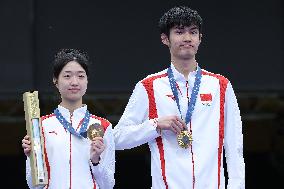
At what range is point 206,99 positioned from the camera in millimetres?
3914

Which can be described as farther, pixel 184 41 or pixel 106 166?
pixel 106 166

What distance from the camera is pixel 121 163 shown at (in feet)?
46.6

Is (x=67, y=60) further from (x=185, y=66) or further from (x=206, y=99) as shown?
(x=206, y=99)

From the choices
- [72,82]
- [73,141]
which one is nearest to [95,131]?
[73,141]

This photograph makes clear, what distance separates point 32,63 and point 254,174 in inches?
269

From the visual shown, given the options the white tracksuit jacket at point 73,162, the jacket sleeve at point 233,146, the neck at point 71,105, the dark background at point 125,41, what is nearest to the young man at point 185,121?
the jacket sleeve at point 233,146

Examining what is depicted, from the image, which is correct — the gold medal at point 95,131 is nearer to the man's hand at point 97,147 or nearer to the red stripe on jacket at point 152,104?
the man's hand at point 97,147

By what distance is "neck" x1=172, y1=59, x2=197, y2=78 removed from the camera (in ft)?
12.9

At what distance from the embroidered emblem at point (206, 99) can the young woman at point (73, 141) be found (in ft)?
1.89

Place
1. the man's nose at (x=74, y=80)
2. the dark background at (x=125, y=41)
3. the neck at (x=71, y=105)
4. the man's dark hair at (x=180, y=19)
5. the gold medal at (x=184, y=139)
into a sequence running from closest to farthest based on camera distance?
the gold medal at (x=184, y=139) → the man's dark hair at (x=180, y=19) → the man's nose at (x=74, y=80) → the neck at (x=71, y=105) → the dark background at (x=125, y=41)

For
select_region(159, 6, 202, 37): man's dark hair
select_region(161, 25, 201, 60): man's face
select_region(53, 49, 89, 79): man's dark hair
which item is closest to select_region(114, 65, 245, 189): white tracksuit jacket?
select_region(161, 25, 201, 60): man's face

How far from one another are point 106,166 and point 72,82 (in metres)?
0.52

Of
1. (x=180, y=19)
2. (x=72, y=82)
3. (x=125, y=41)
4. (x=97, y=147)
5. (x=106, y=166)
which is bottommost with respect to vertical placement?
(x=106, y=166)

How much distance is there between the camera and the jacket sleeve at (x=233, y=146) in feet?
12.5
